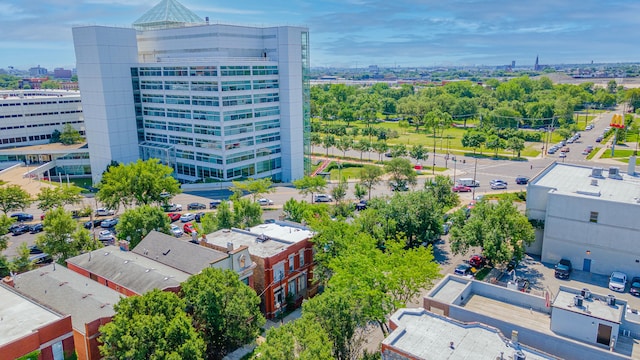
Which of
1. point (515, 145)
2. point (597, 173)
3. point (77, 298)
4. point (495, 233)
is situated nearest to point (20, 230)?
point (77, 298)

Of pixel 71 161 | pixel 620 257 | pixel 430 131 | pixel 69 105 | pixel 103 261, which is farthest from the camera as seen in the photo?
Answer: pixel 430 131

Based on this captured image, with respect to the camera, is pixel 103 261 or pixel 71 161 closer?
pixel 103 261

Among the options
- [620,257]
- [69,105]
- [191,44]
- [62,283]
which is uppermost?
[191,44]

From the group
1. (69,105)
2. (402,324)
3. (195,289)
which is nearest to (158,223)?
(195,289)

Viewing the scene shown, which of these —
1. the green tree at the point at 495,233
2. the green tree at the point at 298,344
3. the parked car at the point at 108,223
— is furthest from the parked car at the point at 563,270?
the parked car at the point at 108,223

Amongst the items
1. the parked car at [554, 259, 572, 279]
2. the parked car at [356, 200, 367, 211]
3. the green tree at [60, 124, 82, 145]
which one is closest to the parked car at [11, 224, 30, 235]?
the green tree at [60, 124, 82, 145]

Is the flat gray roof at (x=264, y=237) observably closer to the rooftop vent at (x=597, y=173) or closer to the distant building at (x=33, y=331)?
the distant building at (x=33, y=331)

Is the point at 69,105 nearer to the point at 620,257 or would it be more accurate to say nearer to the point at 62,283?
the point at 62,283

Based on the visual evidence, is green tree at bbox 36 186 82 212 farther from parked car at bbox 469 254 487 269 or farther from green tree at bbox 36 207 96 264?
parked car at bbox 469 254 487 269
